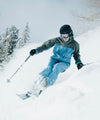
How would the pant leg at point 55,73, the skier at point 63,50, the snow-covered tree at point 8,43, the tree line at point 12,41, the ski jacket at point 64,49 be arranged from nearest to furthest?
the pant leg at point 55,73 < the skier at point 63,50 < the ski jacket at point 64,49 < the snow-covered tree at point 8,43 < the tree line at point 12,41

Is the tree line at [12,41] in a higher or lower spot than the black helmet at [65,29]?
lower

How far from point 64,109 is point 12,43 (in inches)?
878

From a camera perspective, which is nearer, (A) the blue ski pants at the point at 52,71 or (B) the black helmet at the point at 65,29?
(A) the blue ski pants at the point at 52,71

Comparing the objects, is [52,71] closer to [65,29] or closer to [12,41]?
[65,29]

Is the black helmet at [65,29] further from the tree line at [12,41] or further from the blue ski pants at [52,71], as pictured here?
the tree line at [12,41]

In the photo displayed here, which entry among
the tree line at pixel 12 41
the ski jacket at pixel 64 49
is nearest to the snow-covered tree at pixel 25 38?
the tree line at pixel 12 41

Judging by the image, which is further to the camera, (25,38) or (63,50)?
(25,38)

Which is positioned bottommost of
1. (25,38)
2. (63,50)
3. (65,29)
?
(25,38)

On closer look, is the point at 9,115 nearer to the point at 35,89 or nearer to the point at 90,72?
the point at 35,89

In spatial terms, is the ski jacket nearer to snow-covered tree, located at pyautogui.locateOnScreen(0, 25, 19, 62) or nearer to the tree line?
snow-covered tree, located at pyautogui.locateOnScreen(0, 25, 19, 62)

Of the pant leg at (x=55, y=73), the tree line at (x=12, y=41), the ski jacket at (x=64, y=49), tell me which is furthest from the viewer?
the tree line at (x=12, y=41)

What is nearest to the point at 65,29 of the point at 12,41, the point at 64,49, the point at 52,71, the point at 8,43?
the point at 64,49

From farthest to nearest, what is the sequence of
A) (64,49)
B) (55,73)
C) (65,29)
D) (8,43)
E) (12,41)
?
(12,41), (8,43), (64,49), (65,29), (55,73)

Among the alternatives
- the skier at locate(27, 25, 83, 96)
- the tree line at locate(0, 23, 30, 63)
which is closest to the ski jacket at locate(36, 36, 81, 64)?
the skier at locate(27, 25, 83, 96)
